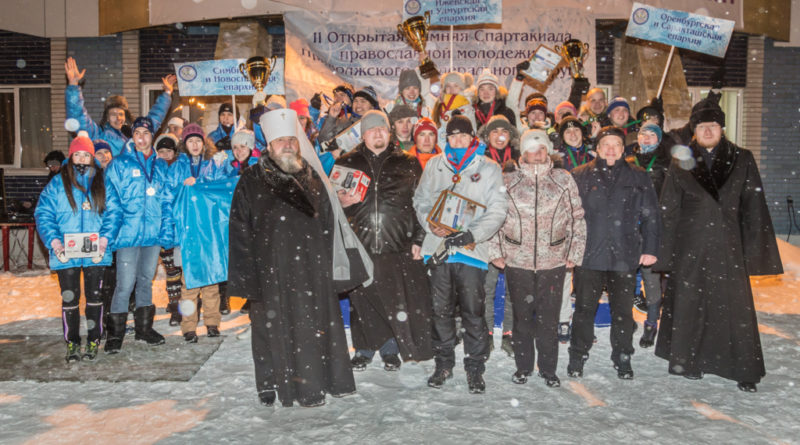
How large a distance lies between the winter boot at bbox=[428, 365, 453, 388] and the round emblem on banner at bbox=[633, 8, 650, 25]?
5.20 meters

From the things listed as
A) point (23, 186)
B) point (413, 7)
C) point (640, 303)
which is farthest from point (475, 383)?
point (23, 186)

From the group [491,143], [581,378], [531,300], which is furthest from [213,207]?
[581,378]

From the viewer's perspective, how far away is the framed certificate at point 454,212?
4148mm

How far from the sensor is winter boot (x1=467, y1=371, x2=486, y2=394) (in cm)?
417

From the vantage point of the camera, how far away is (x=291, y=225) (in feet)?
13.0

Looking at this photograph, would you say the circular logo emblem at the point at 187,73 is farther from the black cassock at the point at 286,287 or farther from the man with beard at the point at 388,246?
the black cassock at the point at 286,287

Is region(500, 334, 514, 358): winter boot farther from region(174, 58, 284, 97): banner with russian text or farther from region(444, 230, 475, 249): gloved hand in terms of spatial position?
region(174, 58, 284, 97): banner with russian text

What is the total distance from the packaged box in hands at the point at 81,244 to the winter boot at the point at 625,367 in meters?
4.71

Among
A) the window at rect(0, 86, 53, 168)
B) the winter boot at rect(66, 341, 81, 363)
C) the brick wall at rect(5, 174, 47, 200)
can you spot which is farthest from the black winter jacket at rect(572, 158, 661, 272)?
the window at rect(0, 86, 53, 168)

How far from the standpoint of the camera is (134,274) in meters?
5.29

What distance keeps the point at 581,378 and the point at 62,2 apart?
1332cm

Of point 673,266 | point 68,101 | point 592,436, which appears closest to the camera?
point 592,436

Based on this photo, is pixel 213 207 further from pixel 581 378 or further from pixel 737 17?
pixel 737 17

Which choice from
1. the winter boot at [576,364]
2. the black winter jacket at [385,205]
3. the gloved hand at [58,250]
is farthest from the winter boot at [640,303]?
the gloved hand at [58,250]
